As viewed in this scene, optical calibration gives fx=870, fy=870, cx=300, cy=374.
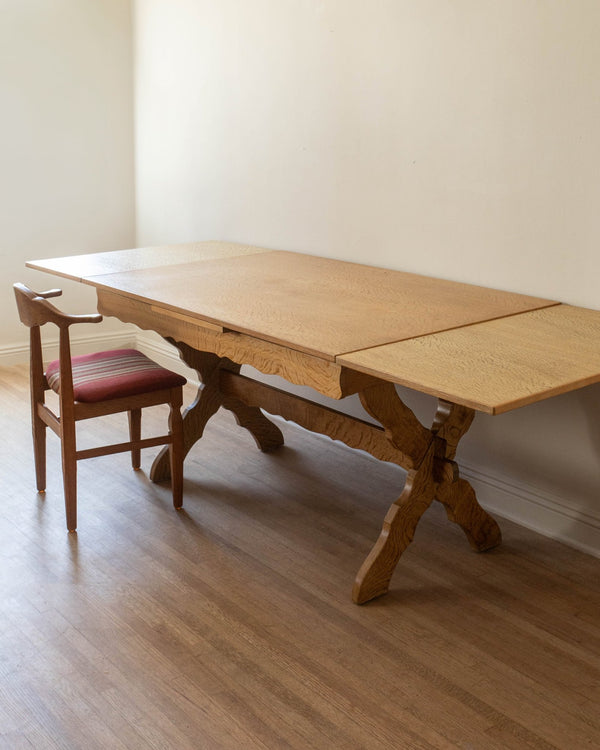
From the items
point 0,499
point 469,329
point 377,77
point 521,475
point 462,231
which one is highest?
point 377,77

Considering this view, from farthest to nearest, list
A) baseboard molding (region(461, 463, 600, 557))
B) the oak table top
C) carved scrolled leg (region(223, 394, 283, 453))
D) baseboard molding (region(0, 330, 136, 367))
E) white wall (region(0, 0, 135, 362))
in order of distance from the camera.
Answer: baseboard molding (region(0, 330, 136, 367)) < white wall (region(0, 0, 135, 362)) < carved scrolled leg (region(223, 394, 283, 453)) < baseboard molding (region(461, 463, 600, 557)) < the oak table top

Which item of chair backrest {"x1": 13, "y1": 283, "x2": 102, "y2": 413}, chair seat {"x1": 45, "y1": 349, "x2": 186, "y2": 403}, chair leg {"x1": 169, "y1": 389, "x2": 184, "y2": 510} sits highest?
chair backrest {"x1": 13, "y1": 283, "x2": 102, "y2": 413}

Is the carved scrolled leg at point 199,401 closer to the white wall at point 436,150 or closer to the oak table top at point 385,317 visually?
the oak table top at point 385,317

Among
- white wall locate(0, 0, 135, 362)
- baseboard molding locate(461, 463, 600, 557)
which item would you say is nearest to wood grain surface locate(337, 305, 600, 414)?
baseboard molding locate(461, 463, 600, 557)

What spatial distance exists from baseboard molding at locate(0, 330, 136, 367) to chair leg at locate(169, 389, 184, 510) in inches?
76.5

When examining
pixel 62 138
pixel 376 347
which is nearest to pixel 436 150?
pixel 376 347

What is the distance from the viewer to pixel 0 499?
3.04 m

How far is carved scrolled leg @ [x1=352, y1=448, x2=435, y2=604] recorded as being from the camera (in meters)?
2.43

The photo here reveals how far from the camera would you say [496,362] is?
209cm

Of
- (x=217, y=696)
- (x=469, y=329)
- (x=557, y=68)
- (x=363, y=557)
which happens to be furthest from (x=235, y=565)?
(x=557, y=68)

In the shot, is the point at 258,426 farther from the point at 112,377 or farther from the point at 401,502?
the point at 401,502

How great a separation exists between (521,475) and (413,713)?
45.8 inches

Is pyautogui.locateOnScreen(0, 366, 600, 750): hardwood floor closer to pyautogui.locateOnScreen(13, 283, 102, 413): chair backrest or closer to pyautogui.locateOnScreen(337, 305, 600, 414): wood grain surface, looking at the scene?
pyautogui.locateOnScreen(13, 283, 102, 413): chair backrest

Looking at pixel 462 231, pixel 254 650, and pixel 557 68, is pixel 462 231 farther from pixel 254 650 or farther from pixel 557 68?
pixel 254 650
